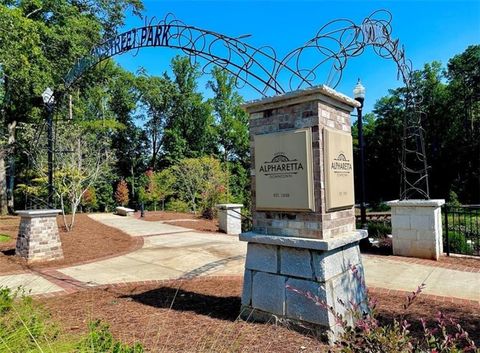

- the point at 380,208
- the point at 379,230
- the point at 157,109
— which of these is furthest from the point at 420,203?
the point at 157,109

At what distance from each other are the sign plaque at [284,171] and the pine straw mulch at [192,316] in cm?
115

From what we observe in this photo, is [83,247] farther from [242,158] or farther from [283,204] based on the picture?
[242,158]

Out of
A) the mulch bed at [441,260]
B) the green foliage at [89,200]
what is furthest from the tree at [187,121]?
the mulch bed at [441,260]

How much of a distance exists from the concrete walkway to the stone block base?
1672 mm

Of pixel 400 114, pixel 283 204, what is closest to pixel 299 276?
pixel 283 204

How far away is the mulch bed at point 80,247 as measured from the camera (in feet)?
21.3

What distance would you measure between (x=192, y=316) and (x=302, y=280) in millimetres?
1234

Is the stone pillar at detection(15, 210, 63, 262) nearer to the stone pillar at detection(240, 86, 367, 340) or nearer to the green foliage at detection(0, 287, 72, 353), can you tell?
the green foliage at detection(0, 287, 72, 353)

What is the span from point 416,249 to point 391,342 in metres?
5.20

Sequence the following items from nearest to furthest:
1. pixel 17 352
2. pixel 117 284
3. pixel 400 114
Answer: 1. pixel 17 352
2. pixel 117 284
3. pixel 400 114

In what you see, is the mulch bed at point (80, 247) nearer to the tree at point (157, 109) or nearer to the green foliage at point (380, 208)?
the green foliage at point (380, 208)

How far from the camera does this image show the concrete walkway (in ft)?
15.6

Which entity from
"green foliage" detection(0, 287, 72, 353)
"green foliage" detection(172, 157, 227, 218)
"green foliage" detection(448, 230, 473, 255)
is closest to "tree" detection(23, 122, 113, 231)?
"green foliage" detection(172, 157, 227, 218)

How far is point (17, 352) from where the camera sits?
7.25 feet
